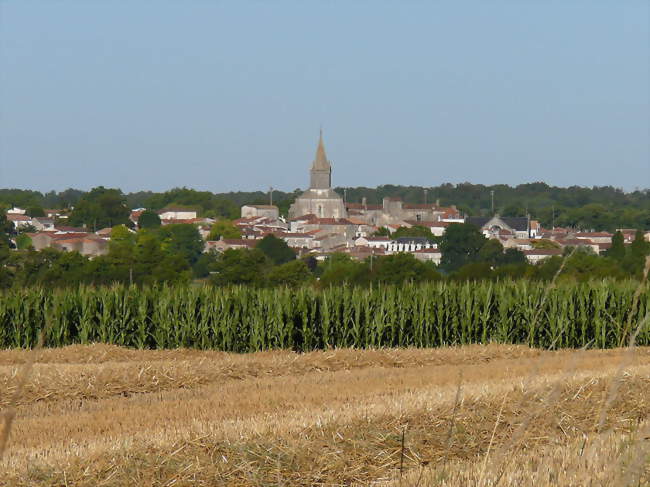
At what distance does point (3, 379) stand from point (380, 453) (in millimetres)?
7083

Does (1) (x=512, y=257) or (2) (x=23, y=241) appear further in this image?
(2) (x=23, y=241)

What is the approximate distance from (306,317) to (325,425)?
46.6 feet

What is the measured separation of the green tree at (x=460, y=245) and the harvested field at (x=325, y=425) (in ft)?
445

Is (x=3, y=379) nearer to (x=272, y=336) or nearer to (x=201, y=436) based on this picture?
(x=201, y=436)

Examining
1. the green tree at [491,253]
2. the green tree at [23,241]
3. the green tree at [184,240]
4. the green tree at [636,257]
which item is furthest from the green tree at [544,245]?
the green tree at [23,241]

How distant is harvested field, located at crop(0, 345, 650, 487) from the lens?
6.90 metres

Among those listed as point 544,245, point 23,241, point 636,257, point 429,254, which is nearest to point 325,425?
point 636,257

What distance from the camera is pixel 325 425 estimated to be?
9.25 metres

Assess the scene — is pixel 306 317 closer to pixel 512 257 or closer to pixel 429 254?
pixel 512 257

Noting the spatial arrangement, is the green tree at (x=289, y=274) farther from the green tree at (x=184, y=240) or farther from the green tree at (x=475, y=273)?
the green tree at (x=184, y=240)

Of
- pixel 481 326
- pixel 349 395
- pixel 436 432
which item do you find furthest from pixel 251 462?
pixel 481 326

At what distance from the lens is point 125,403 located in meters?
12.8

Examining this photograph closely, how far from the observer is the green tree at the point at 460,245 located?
15238 cm

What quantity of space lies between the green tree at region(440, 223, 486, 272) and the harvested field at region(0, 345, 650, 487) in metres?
136
